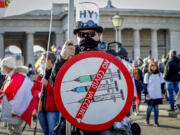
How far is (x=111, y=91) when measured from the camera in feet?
7.05

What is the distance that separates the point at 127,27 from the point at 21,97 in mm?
32643

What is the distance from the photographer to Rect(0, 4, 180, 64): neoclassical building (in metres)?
35.4

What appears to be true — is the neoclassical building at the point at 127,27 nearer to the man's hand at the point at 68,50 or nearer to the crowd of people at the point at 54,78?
the crowd of people at the point at 54,78

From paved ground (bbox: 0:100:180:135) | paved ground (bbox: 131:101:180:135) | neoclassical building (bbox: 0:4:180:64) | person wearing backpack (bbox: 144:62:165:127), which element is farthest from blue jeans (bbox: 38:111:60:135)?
neoclassical building (bbox: 0:4:180:64)

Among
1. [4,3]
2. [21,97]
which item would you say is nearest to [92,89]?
[4,3]

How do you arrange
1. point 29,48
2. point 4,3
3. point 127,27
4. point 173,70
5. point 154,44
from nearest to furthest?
1. point 4,3
2. point 173,70
3. point 127,27
4. point 29,48
5. point 154,44

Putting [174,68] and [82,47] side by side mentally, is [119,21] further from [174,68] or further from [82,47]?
[82,47]

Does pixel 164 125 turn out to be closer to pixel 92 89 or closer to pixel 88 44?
pixel 88 44

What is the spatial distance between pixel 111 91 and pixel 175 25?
37304 millimetres

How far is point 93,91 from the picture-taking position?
213cm

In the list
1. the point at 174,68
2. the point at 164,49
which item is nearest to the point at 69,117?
the point at 174,68

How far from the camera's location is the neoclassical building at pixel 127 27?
3538 centimetres

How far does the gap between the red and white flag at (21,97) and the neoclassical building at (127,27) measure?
2995cm

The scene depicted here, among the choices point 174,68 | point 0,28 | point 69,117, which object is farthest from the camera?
point 0,28
